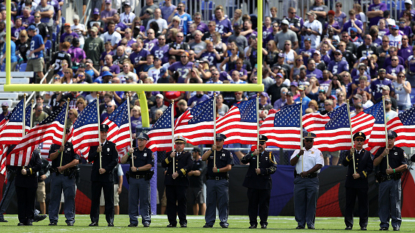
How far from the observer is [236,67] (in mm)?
20766

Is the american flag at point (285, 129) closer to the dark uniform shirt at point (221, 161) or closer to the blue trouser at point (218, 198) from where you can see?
the dark uniform shirt at point (221, 161)

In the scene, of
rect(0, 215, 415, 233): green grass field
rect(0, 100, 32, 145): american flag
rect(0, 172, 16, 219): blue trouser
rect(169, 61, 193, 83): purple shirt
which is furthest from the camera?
rect(169, 61, 193, 83): purple shirt

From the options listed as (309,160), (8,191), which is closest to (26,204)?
(8,191)

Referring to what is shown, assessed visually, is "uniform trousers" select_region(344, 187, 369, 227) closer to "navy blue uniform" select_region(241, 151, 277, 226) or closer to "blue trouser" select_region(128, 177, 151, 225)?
"navy blue uniform" select_region(241, 151, 277, 226)

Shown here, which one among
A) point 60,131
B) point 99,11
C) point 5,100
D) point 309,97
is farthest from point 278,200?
point 99,11

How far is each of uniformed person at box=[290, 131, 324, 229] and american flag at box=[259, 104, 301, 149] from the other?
0.25 metres

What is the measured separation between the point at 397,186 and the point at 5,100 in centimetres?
1140

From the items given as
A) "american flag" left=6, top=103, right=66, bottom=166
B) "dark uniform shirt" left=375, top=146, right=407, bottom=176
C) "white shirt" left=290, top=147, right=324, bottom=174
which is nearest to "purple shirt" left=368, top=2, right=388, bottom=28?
"dark uniform shirt" left=375, top=146, right=407, bottom=176

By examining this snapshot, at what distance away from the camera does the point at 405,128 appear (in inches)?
562

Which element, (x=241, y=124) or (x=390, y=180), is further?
(x=241, y=124)

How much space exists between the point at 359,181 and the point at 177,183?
336 centimetres

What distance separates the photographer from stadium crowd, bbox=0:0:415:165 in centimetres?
1925

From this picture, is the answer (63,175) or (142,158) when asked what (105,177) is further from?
(63,175)

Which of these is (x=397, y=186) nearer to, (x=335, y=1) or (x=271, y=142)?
(x=271, y=142)
